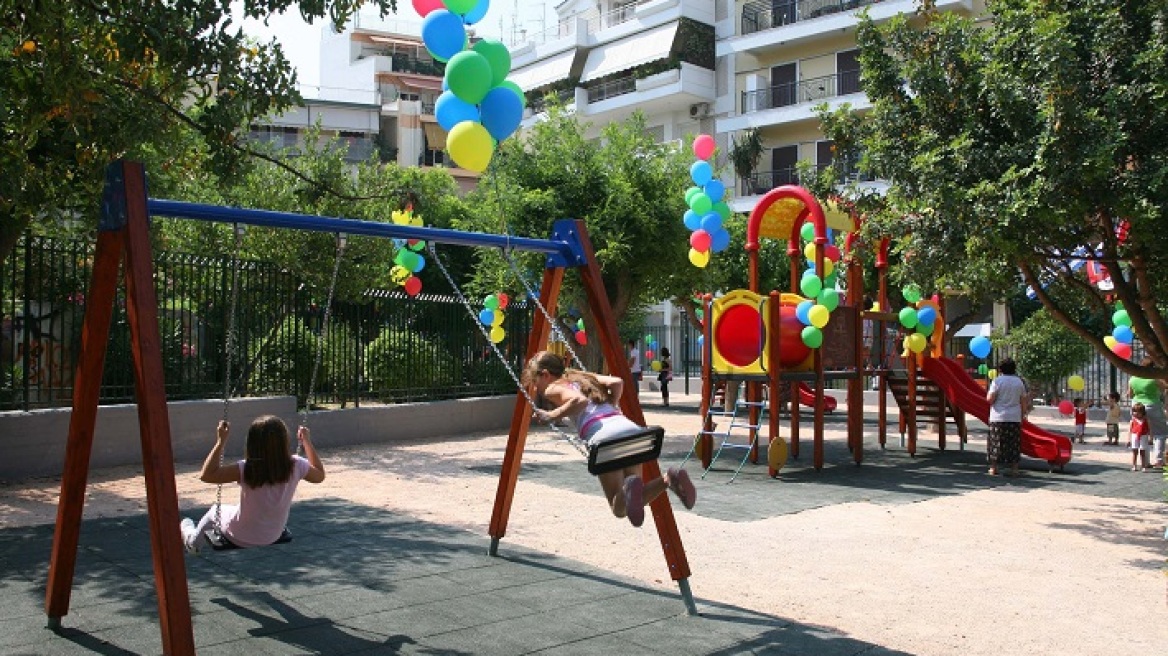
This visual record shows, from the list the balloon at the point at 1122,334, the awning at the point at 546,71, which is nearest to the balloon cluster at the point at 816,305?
the balloon at the point at 1122,334

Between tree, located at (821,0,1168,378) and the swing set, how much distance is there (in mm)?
3466

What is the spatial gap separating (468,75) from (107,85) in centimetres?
440

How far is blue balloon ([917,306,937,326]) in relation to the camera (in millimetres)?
13000

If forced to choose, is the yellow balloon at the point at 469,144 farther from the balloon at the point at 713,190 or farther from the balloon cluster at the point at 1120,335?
the balloon cluster at the point at 1120,335

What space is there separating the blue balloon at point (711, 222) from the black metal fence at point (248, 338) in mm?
5117

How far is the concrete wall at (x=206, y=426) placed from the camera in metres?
10.3

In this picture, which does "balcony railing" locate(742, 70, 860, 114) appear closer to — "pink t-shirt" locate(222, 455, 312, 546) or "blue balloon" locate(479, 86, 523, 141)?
"blue balloon" locate(479, 86, 523, 141)

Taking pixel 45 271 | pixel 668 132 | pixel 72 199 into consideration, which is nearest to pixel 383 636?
pixel 72 199

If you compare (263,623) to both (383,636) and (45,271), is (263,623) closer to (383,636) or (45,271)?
(383,636)

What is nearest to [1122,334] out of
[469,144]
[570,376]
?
[570,376]

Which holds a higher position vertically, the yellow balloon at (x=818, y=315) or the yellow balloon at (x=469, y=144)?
the yellow balloon at (x=469, y=144)

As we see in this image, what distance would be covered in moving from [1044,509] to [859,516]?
6.74ft

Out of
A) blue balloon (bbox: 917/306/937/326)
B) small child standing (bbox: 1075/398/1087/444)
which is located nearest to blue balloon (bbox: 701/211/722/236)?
blue balloon (bbox: 917/306/937/326)

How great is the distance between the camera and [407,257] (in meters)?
12.9
